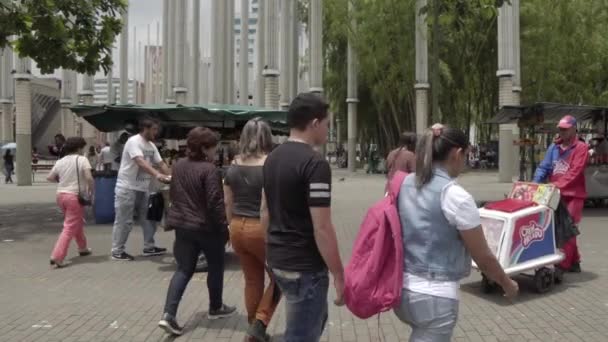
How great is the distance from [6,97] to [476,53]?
1157 inches

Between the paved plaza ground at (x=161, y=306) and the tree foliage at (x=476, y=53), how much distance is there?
2305 cm

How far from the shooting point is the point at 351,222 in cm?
1335

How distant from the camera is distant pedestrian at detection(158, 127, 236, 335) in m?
5.55

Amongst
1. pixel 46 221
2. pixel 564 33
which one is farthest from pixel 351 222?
pixel 564 33

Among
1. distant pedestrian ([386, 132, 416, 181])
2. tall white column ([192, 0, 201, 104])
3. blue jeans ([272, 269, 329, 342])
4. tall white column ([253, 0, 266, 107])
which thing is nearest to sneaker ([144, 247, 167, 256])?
distant pedestrian ([386, 132, 416, 181])

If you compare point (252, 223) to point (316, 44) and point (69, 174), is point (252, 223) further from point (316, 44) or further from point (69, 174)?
point (316, 44)

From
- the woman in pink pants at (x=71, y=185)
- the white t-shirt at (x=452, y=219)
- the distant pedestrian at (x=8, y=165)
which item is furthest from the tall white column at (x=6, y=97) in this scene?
the white t-shirt at (x=452, y=219)

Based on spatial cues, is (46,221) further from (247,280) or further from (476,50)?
(476,50)

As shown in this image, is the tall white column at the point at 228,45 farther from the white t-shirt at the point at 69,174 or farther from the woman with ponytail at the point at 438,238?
the woman with ponytail at the point at 438,238

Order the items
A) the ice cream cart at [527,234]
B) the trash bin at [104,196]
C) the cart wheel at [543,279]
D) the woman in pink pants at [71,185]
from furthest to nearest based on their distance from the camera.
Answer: the trash bin at [104,196], the woman in pink pants at [71,185], the cart wheel at [543,279], the ice cream cart at [527,234]

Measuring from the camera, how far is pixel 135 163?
8.78 meters

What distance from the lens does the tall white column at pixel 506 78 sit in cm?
2681

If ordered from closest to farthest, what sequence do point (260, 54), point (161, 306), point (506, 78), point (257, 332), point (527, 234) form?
1. point (257, 332)
2. point (161, 306)
3. point (527, 234)
4. point (506, 78)
5. point (260, 54)

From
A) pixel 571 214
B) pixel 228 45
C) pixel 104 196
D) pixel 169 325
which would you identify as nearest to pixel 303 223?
pixel 169 325
